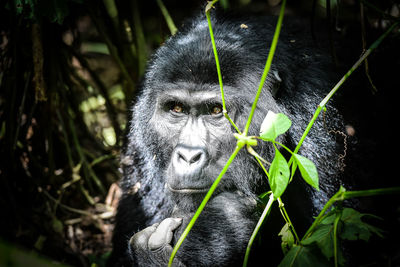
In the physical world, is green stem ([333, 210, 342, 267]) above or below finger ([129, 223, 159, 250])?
above

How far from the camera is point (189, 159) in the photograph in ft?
7.61

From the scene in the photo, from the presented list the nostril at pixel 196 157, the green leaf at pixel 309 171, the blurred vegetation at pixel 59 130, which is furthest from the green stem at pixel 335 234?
the blurred vegetation at pixel 59 130

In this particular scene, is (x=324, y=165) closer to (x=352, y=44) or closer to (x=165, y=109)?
(x=165, y=109)

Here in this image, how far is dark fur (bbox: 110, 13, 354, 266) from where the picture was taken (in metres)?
2.42

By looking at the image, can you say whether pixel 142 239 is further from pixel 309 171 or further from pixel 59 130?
pixel 59 130

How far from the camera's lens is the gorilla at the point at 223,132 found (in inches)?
93.9

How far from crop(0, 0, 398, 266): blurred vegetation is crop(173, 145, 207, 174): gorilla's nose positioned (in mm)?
1471

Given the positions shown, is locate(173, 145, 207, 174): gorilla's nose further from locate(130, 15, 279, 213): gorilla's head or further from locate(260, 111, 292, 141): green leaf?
locate(260, 111, 292, 141): green leaf

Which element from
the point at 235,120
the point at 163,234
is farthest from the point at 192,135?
the point at 163,234

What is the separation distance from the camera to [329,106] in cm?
276

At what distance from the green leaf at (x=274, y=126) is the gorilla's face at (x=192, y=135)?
61 centimetres

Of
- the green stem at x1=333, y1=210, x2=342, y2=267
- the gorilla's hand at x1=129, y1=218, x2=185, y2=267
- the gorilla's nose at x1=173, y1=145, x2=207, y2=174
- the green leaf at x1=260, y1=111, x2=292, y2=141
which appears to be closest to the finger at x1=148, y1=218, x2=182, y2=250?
the gorilla's hand at x1=129, y1=218, x2=185, y2=267

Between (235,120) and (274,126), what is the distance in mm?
723

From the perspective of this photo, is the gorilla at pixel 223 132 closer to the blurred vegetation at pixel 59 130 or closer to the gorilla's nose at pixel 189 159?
the gorilla's nose at pixel 189 159
